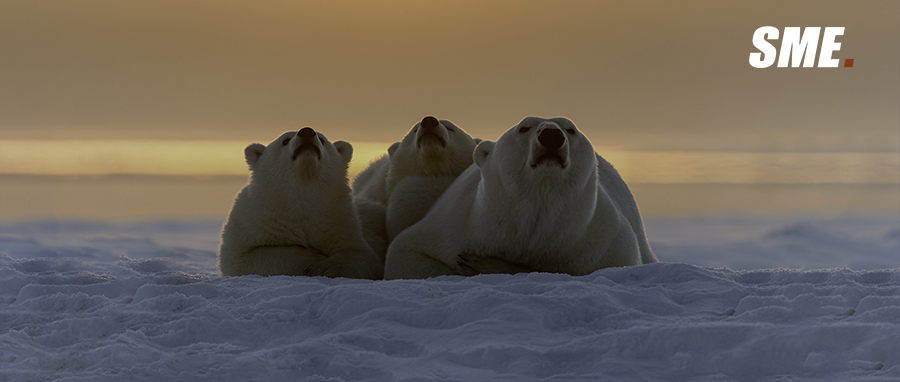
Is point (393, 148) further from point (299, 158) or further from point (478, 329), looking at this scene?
point (478, 329)

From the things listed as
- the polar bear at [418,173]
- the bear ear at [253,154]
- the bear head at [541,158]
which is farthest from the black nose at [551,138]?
the bear ear at [253,154]

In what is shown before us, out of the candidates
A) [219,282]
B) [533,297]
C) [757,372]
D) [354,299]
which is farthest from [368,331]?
[219,282]

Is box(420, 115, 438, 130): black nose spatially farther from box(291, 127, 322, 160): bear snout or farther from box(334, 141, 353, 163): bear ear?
box(291, 127, 322, 160): bear snout

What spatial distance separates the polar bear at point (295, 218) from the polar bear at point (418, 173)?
0.57 m

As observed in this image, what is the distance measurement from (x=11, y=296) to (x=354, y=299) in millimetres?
2979

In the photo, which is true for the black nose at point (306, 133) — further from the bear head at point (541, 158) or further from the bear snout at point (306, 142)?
the bear head at point (541, 158)

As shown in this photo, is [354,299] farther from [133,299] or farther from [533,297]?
[133,299]

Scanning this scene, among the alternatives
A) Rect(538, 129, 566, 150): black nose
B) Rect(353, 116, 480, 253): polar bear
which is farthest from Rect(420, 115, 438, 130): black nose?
Rect(538, 129, 566, 150): black nose

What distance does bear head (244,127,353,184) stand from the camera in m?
6.66

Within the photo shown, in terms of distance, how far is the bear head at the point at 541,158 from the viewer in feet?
16.6

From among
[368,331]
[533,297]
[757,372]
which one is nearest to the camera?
[757,372]

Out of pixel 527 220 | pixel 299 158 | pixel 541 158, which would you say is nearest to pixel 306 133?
pixel 299 158

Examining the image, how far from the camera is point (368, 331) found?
12.5 ft

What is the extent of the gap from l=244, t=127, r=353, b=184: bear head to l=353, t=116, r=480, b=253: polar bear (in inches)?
27.8
